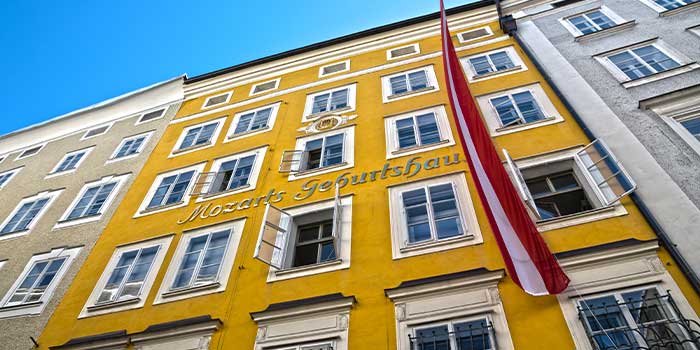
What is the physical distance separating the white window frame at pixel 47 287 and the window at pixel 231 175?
3.67m

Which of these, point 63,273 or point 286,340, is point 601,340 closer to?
point 286,340

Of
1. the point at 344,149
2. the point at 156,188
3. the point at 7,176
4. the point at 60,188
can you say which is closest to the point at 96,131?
the point at 7,176

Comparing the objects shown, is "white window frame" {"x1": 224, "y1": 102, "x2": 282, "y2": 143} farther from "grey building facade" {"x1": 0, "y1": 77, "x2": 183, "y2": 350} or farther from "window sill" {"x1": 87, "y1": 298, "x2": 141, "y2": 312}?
"window sill" {"x1": 87, "y1": 298, "x2": 141, "y2": 312}

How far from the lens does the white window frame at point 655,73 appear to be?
35.0 ft

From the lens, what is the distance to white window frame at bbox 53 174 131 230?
527 inches

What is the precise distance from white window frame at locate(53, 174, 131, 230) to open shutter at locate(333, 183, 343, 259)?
7.78 meters

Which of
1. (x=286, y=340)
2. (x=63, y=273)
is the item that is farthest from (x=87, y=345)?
(x=286, y=340)

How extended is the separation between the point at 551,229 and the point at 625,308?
1.99m

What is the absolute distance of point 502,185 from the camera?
A: 24.0 ft

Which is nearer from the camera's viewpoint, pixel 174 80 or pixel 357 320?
pixel 357 320

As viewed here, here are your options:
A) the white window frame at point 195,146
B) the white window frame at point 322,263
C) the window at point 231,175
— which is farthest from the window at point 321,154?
the white window frame at point 195,146

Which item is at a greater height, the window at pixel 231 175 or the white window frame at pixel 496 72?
the white window frame at pixel 496 72

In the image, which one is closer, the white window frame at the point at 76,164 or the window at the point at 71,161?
the white window frame at the point at 76,164

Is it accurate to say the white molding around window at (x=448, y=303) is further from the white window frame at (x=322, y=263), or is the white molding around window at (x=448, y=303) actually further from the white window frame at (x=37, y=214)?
the white window frame at (x=37, y=214)
